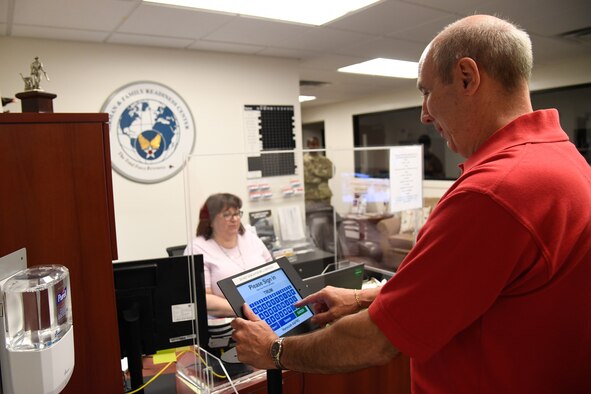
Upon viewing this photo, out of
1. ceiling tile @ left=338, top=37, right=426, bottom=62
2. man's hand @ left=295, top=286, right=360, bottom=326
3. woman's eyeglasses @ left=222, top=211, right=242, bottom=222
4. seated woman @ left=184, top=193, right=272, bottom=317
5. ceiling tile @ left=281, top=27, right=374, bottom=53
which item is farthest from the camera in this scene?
ceiling tile @ left=338, top=37, right=426, bottom=62

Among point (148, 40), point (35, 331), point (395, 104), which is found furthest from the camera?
point (395, 104)

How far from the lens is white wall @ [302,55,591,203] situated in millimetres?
4672

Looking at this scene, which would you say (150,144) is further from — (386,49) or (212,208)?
(386,49)

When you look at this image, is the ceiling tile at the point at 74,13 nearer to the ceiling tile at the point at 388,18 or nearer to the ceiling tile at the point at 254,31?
the ceiling tile at the point at 254,31

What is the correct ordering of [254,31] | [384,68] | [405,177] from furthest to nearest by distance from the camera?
[384,68] → [254,31] → [405,177]

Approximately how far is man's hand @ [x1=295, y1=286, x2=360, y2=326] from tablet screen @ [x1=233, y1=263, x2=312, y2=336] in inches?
1.3

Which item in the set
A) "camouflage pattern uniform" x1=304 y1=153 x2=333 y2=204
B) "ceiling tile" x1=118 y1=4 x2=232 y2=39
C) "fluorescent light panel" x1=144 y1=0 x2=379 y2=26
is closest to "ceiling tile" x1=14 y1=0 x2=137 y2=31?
"ceiling tile" x1=118 y1=4 x2=232 y2=39

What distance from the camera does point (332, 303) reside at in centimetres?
134

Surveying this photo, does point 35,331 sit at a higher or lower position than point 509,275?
lower

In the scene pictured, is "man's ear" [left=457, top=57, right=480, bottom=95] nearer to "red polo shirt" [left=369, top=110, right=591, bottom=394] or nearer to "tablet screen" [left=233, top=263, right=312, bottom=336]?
"red polo shirt" [left=369, top=110, right=591, bottom=394]

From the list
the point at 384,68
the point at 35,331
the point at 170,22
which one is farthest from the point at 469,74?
the point at 384,68

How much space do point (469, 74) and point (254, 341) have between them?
800 millimetres

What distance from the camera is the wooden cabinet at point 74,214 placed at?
106 cm

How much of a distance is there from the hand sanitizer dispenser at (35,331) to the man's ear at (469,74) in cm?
101
